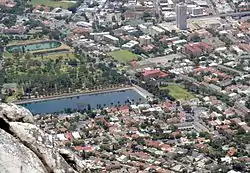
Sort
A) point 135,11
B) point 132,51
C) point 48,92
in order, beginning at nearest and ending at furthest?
1. point 48,92
2. point 132,51
3. point 135,11

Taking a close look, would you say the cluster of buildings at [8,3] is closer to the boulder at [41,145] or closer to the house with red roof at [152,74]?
the house with red roof at [152,74]

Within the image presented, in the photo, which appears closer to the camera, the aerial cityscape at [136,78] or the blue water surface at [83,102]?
the aerial cityscape at [136,78]

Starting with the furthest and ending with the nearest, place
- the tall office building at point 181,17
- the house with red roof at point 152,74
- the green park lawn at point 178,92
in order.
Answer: the tall office building at point 181,17, the house with red roof at point 152,74, the green park lawn at point 178,92

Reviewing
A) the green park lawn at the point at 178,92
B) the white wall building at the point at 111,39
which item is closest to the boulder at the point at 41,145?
the green park lawn at the point at 178,92

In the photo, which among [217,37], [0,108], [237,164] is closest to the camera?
[0,108]

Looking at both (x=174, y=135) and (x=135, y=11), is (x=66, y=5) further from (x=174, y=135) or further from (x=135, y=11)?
(x=174, y=135)

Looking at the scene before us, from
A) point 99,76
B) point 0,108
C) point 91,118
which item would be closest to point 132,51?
point 99,76

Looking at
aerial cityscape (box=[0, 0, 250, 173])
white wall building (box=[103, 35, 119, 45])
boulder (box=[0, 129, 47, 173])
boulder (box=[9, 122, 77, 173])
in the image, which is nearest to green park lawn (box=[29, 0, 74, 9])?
aerial cityscape (box=[0, 0, 250, 173])
